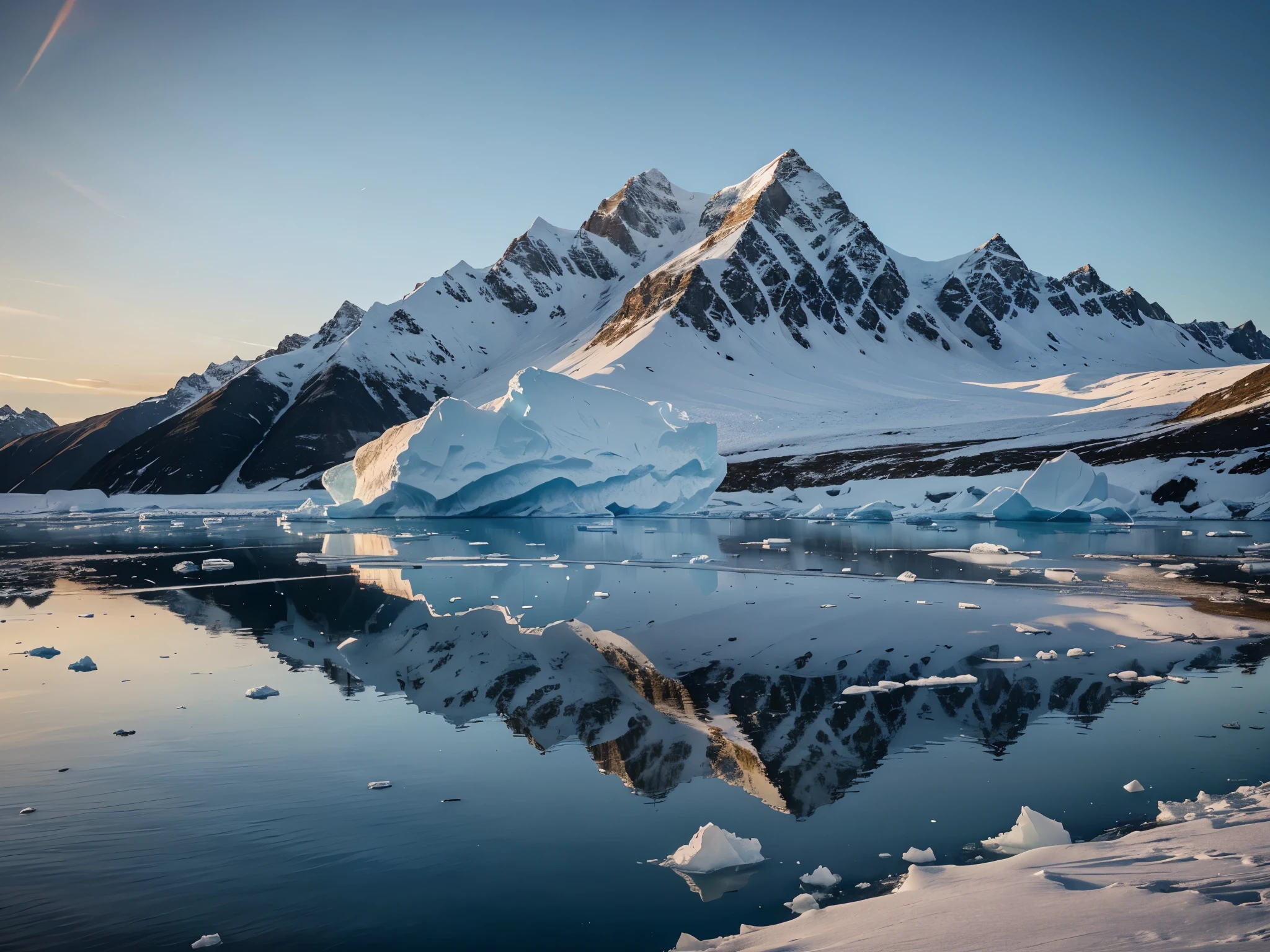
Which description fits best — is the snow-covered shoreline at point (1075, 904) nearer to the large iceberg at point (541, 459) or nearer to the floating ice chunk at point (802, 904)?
the floating ice chunk at point (802, 904)

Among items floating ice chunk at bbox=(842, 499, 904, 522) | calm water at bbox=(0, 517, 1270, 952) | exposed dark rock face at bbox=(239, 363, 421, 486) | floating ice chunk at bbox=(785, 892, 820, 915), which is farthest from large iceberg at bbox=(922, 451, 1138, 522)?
exposed dark rock face at bbox=(239, 363, 421, 486)

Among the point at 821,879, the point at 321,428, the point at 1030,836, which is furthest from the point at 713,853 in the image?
the point at 321,428

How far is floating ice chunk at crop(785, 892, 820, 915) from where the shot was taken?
4492 millimetres

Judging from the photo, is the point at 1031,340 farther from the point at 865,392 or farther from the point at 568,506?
the point at 568,506

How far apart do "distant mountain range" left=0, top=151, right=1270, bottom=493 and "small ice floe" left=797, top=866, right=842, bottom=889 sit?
7194 centimetres

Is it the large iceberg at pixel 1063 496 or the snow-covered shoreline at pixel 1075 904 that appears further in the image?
the large iceberg at pixel 1063 496

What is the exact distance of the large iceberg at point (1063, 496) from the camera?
37.5 m

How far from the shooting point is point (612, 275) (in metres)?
195

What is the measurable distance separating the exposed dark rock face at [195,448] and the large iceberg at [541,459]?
9100cm

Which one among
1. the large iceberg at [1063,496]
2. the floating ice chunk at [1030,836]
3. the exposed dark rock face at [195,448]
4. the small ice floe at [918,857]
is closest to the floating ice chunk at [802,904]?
the small ice floe at [918,857]

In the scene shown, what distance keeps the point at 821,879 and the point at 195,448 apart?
13696 centimetres

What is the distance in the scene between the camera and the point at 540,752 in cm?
734

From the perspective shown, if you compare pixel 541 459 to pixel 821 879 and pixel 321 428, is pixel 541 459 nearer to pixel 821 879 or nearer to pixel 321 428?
pixel 821 879

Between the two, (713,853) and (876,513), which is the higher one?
(713,853)
